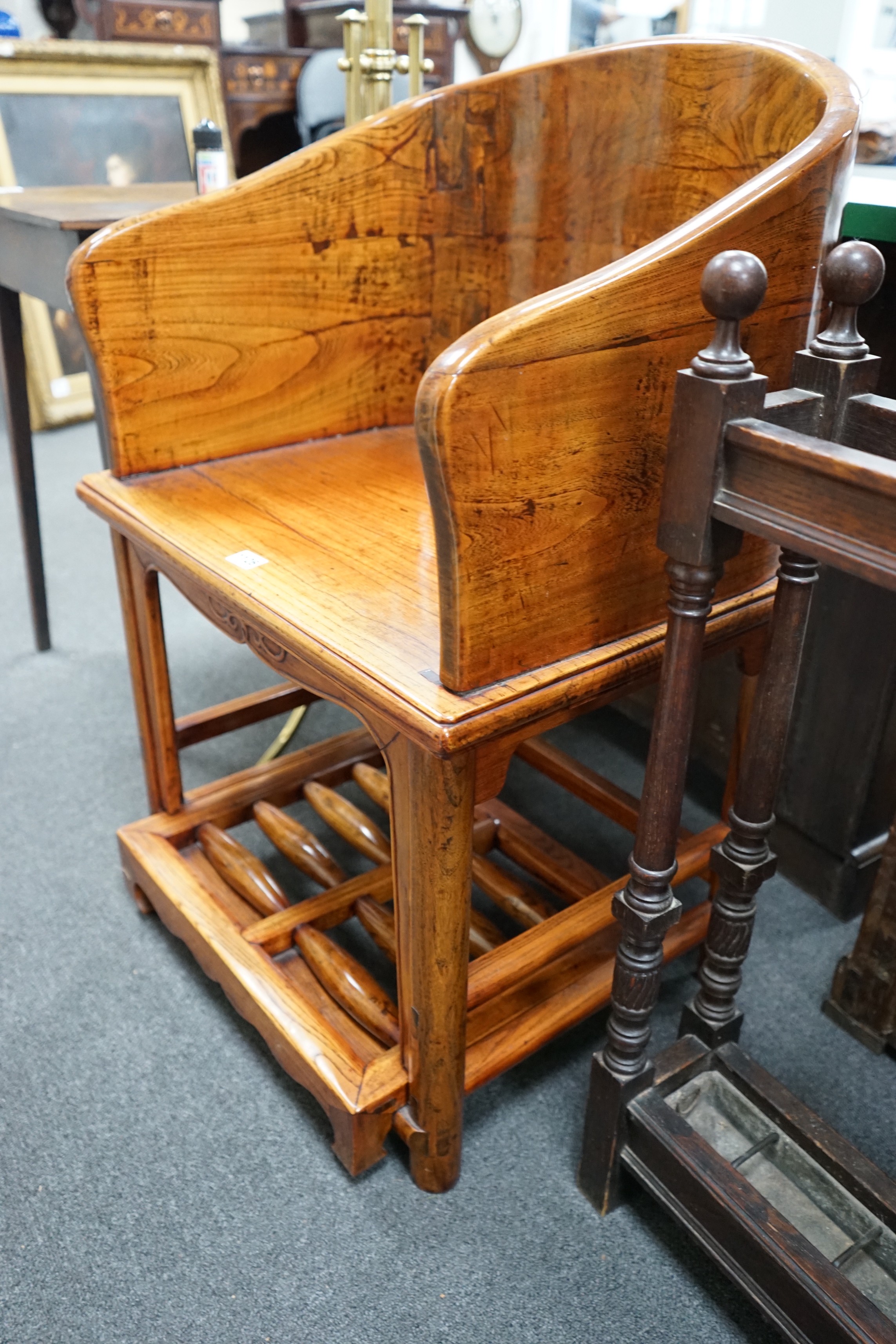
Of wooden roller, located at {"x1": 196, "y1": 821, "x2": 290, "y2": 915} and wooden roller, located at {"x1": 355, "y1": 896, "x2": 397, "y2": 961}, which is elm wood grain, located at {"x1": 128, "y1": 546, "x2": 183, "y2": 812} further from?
wooden roller, located at {"x1": 355, "y1": 896, "x2": 397, "y2": 961}

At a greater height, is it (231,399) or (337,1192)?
(231,399)

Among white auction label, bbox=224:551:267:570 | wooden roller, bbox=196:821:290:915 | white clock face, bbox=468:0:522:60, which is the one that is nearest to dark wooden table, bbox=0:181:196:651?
white auction label, bbox=224:551:267:570

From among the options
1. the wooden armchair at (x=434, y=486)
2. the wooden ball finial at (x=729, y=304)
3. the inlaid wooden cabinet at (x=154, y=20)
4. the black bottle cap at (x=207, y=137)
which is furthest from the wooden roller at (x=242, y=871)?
the inlaid wooden cabinet at (x=154, y=20)

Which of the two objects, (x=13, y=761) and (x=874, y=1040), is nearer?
(x=874, y=1040)

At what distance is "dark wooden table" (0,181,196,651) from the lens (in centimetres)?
136

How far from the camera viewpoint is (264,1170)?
1.05 meters

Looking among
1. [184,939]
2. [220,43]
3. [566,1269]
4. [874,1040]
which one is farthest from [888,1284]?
[220,43]

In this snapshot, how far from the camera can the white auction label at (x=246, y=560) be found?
98 centimetres

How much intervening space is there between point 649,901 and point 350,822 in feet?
2.01

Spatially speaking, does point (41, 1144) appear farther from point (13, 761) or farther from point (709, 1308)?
point (13, 761)

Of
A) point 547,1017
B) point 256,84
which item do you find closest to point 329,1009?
point 547,1017

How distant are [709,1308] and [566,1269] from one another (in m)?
0.13

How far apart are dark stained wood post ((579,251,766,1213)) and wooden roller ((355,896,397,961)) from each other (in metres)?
0.31

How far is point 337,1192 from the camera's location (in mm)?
1028
